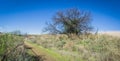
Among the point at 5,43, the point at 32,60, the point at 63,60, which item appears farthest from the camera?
the point at 63,60

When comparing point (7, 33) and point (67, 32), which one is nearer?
point (7, 33)

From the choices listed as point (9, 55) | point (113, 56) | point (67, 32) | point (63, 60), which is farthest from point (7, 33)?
point (67, 32)

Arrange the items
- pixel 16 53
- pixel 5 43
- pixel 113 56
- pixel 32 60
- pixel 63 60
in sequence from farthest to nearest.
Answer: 1. pixel 113 56
2. pixel 63 60
3. pixel 32 60
4. pixel 16 53
5. pixel 5 43

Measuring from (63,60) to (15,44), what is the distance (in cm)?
504

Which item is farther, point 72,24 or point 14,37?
point 72,24

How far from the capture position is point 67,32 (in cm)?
4275

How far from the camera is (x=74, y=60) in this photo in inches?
526

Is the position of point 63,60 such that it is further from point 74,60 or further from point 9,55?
point 9,55

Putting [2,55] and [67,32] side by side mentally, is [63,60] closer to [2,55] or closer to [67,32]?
[2,55]

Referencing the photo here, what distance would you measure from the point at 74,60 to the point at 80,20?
30.2 meters

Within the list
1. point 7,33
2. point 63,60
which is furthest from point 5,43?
point 63,60

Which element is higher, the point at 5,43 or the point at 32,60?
the point at 5,43

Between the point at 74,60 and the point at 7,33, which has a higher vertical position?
the point at 7,33

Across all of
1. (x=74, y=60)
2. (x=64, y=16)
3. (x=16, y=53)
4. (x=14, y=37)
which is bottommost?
(x=74, y=60)
